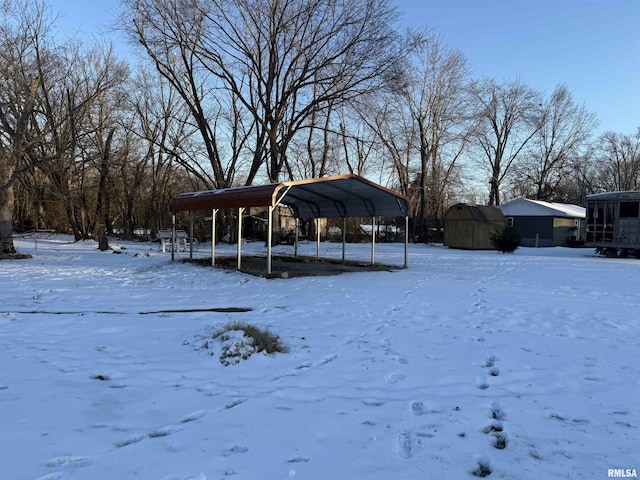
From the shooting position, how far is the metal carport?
11.9m

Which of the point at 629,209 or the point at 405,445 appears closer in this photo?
the point at 405,445

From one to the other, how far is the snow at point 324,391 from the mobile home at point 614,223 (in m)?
16.0

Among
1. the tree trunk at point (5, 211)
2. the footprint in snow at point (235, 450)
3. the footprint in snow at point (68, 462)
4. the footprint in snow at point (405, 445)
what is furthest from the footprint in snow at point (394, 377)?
the tree trunk at point (5, 211)

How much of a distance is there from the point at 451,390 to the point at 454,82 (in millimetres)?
32568

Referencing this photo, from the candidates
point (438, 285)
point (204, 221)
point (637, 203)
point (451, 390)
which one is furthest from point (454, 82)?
point (451, 390)

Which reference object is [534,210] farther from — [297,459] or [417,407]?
[297,459]

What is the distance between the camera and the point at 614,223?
2198 cm

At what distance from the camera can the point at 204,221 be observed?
103 ft

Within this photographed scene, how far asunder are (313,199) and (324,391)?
12867 millimetres

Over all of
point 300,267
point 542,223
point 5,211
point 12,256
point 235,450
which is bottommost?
point 235,450

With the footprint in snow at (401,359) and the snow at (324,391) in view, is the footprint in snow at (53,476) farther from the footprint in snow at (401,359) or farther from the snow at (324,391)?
the footprint in snow at (401,359)

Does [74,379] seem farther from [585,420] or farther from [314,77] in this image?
[314,77]

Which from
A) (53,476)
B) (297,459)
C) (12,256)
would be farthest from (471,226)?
(53,476)

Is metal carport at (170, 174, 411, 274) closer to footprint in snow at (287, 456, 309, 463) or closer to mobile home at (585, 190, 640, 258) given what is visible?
footprint in snow at (287, 456, 309, 463)
